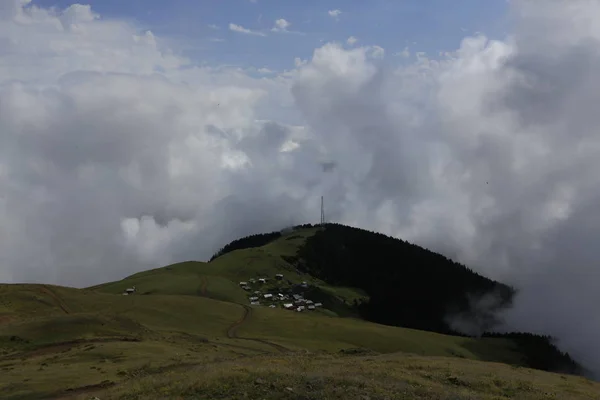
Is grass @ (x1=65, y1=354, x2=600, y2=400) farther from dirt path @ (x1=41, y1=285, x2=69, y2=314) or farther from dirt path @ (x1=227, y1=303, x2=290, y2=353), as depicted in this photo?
dirt path @ (x1=41, y1=285, x2=69, y2=314)

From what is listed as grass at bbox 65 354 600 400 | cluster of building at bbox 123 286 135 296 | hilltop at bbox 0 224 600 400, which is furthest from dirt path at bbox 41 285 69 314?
grass at bbox 65 354 600 400

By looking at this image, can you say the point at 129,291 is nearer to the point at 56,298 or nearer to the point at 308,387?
the point at 56,298

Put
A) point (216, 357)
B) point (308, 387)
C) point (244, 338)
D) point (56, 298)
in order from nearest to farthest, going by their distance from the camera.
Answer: point (308, 387) → point (216, 357) → point (244, 338) → point (56, 298)

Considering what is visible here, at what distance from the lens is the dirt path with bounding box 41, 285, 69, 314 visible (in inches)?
4316

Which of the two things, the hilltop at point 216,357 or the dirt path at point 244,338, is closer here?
the hilltop at point 216,357

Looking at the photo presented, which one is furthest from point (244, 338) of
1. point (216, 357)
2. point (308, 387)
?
point (308, 387)

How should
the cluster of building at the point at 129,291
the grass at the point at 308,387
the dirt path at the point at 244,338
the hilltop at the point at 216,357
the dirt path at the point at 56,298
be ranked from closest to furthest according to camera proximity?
the grass at the point at 308,387
the hilltop at the point at 216,357
the dirt path at the point at 244,338
the dirt path at the point at 56,298
the cluster of building at the point at 129,291

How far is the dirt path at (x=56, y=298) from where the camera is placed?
109637mm

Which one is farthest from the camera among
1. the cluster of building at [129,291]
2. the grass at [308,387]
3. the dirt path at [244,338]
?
the cluster of building at [129,291]

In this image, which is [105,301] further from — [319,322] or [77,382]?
[77,382]

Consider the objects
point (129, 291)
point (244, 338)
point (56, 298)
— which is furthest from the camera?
point (129, 291)

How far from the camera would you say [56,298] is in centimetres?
11531

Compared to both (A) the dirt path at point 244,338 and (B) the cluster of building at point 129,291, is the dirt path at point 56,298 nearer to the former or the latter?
(A) the dirt path at point 244,338

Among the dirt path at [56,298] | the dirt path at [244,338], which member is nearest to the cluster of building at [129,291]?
the dirt path at [56,298]
